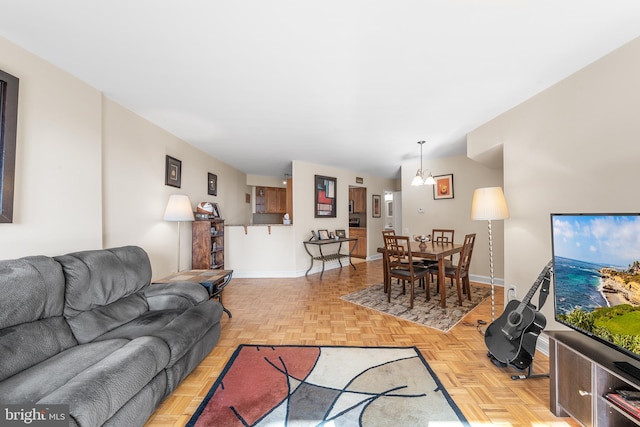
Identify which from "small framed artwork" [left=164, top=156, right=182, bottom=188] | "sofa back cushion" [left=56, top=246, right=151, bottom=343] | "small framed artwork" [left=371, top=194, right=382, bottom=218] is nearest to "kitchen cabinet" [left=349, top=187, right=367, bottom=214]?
"small framed artwork" [left=371, top=194, right=382, bottom=218]

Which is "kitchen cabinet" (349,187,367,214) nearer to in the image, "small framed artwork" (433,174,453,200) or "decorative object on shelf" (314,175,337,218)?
"decorative object on shelf" (314,175,337,218)

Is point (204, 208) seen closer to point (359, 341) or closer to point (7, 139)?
point (7, 139)

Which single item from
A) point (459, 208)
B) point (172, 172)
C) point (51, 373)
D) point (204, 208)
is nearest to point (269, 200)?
point (204, 208)

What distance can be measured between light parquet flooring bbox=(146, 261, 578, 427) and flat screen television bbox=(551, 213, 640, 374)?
657 mm

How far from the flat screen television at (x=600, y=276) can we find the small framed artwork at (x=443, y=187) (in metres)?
3.41

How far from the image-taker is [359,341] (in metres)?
2.37

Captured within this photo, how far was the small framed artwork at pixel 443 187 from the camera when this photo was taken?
15.5ft

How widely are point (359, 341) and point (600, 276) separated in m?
1.79

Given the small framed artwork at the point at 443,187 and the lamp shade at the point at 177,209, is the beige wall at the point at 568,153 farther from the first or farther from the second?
the lamp shade at the point at 177,209

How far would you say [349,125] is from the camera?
3.13 m

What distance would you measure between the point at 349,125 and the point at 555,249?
2362mm

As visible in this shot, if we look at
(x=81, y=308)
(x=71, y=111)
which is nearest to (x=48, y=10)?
(x=71, y=111)

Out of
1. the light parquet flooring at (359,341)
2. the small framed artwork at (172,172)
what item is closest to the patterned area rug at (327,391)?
the light parquet flooring at (359,341)

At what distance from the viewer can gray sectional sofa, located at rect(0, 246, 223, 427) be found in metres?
1.13
